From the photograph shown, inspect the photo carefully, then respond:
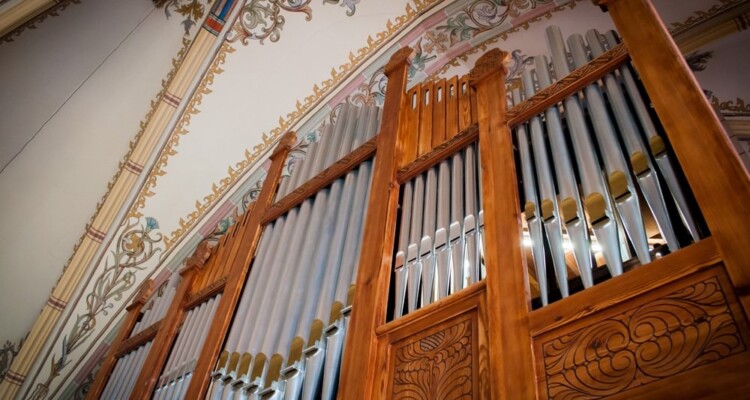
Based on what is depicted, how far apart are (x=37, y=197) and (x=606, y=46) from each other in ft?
15.9

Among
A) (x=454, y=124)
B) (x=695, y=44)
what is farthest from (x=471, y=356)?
(x=695, y=44)

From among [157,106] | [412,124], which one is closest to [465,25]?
[412,124]

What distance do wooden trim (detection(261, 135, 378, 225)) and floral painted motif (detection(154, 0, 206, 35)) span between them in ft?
6.76

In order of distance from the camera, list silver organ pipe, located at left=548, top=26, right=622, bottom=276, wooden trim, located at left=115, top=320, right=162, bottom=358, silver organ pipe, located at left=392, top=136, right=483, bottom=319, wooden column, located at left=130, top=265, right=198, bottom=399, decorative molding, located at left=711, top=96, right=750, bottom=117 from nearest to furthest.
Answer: silver organ pipe, located at left=548, top=26, right=622, bottom=276 → silver organ pipe, located at left=392, top=136, right=483, bottom=319 → wooden column, located at left=130, top=265, right=198, bottom=399 → decorative molding, located at left=711, top=96, right=750, bottom=117 → wooden trim, located at left=115, top=320, right=162, bottom=358

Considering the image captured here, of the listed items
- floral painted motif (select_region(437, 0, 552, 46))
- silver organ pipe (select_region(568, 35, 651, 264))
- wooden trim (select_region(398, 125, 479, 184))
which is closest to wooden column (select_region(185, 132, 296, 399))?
wooden trim (select_region(398, 125, 479, 184))

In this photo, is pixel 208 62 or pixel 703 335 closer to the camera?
pixel 703 335

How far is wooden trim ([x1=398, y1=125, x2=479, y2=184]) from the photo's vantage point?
9.89 feet

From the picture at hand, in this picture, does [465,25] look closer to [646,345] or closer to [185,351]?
[185,351]

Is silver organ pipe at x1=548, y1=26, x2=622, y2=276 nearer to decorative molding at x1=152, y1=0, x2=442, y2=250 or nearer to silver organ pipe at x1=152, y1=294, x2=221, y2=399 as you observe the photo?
silver organ pipe at x1=152, y1=294, x2=221, y2=399

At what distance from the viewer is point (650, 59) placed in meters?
2.35

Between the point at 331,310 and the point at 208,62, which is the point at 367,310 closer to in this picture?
the point at 331,310

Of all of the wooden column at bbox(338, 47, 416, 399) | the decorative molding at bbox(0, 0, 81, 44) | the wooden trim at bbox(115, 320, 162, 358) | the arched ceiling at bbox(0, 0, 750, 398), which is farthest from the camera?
the arched ceiling at bbox(0, 0, 750, 398)

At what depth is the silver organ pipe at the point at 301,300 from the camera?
2619 mm

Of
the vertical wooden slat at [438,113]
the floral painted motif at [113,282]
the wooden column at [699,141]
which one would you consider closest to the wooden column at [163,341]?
the floral painted motif at [113,282]
